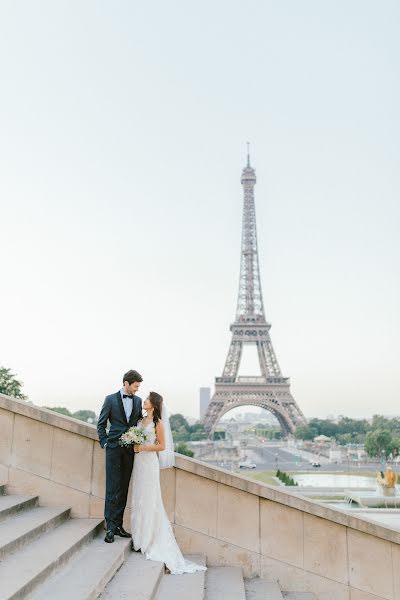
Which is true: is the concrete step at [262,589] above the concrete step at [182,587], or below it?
below

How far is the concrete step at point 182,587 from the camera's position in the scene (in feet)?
17.1

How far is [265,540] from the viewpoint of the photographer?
22.4 ft

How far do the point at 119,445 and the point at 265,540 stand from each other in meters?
2.26

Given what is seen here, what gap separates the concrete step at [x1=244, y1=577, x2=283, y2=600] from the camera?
5.97 metres

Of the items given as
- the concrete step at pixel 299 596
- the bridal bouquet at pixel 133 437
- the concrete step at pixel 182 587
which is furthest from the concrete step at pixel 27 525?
the concrete step at pixel 299 596

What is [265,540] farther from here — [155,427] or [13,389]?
[13,389]

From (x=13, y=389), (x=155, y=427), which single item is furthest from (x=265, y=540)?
(x=13, y=389)

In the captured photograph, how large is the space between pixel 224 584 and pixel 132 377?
2.52 metres

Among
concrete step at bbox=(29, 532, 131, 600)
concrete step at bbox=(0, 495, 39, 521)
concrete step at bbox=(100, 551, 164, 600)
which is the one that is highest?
concrete step at bbox=(0, 495, 39, 521)

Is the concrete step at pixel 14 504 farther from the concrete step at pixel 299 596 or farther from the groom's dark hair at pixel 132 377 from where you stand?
the concrete step at pixel 299 596

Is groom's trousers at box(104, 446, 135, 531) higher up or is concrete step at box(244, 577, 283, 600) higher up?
groom's trousers at box(104, 446, 135, 531)

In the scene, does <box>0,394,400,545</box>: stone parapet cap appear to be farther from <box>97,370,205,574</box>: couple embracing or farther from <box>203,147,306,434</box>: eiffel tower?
<box>203,147,306,434</box>: eiffel tower

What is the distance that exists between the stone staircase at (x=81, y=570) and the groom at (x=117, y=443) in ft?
1.02

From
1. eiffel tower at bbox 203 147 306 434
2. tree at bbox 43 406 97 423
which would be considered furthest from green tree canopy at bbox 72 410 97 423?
eiffel tower at bbox 203 147 306 434
